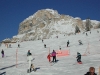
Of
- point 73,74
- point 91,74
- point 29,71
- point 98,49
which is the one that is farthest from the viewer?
point 98,49

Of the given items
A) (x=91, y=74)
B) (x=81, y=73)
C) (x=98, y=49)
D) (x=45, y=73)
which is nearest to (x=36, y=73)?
(x=45, y=73)

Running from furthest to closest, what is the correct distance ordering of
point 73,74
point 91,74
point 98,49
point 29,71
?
point 98,49 < point 29,71 < point 73,74 < point 91,74

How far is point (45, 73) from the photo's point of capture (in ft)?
68.8

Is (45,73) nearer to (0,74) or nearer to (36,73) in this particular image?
(36,73)

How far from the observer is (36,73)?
21.1 metres

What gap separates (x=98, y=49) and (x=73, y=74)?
23317mm

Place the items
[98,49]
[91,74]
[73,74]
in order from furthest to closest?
[98,49]
[73,74]
[91,74]

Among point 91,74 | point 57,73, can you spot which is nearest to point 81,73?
point 57,73

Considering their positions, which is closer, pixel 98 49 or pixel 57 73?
pixel 57 73

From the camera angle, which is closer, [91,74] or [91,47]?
[91,74]

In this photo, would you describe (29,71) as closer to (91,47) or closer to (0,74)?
(0,74)

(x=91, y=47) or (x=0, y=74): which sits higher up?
(x=91, y=47)

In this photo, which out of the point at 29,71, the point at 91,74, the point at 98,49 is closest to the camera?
the point at 91,74

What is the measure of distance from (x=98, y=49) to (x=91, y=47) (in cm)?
251
